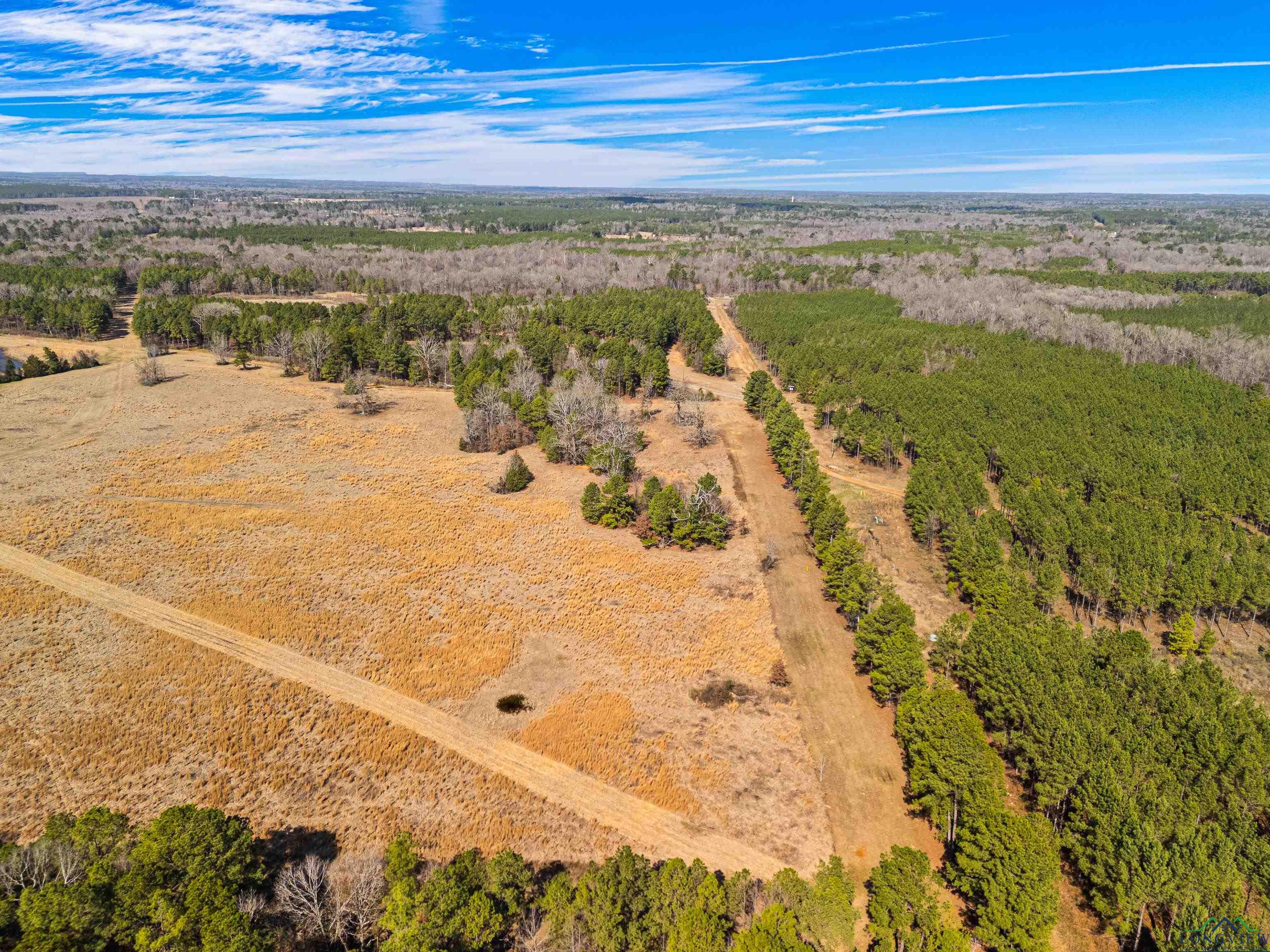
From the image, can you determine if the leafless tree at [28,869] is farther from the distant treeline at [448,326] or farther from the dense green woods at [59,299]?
the dense green woods at [59,299]

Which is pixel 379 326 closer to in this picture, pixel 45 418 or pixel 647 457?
pixel 45 418

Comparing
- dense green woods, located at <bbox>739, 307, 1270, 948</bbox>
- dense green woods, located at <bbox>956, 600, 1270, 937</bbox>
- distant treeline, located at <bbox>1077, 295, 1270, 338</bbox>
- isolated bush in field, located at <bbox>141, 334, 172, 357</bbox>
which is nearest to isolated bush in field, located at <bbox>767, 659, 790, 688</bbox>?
dense green woods, located at <bbox>739, 307, 1270, 948</bbox>

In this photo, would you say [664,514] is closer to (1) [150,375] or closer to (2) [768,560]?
(2) [768,560]

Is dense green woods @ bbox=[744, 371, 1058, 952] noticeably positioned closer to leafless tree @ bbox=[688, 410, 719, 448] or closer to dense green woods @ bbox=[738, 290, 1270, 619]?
dense green woods @ bbox=[738, 290, 1270, 619]

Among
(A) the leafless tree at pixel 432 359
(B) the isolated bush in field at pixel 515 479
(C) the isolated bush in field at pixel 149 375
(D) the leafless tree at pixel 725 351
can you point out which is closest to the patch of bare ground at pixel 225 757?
(B) the isolated bush in field at pixel 515 479

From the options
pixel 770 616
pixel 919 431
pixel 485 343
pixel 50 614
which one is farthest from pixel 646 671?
pixel 485 343
